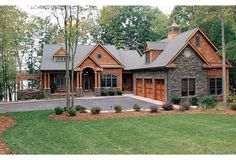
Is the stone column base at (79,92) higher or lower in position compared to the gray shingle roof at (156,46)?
lower

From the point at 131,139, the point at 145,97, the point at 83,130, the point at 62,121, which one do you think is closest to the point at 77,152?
the point at 131,139

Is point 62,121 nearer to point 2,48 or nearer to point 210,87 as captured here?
point 210,87

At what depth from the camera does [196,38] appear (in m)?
25.5

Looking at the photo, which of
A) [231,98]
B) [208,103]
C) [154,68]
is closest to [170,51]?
[154,68]

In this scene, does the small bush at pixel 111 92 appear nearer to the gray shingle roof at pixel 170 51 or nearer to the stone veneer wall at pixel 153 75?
the stone veneer wall at pixel 153 75

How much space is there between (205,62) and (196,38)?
246 cm

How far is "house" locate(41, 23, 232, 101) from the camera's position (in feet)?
77.7

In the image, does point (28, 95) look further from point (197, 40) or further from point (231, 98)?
point (231, 98)

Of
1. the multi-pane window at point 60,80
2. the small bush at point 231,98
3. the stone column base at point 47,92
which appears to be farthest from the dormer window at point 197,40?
the stone column base at point 47,92

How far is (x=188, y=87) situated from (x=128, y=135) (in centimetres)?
1416

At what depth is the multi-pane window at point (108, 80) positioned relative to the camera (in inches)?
1320

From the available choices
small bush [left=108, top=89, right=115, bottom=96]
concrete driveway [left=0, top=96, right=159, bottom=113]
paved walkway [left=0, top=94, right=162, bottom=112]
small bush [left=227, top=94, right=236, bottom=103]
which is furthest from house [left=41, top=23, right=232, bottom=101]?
concrete driveway [left=0, top=96, right=159, bottom=113]

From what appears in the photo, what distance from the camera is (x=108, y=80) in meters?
33.6

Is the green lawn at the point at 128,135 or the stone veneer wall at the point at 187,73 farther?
the stone veneer wall at the point at 187,73
